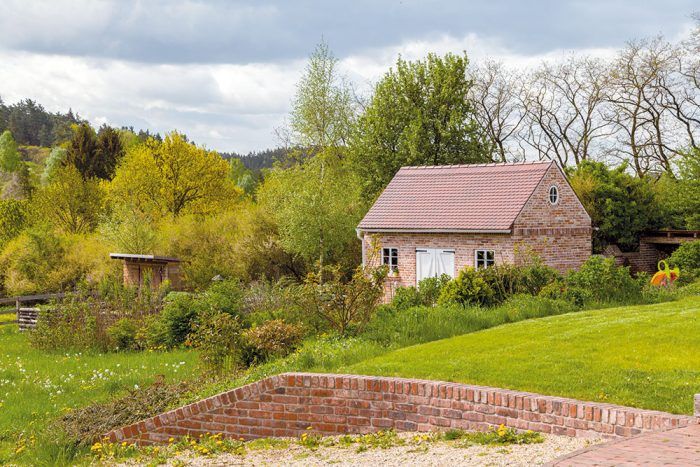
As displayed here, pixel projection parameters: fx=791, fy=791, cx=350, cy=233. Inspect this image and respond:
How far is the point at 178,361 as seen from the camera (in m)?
18.4

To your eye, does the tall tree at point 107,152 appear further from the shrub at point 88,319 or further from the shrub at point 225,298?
the shrub at point 225,298

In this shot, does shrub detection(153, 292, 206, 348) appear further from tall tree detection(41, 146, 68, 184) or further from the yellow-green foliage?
tall tree detection(41, 146, 68, 184)

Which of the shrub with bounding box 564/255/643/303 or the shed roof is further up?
the shed roof

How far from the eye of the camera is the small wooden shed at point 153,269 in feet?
98.0

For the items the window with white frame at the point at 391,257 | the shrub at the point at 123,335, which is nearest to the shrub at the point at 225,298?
the shrub at the point at 123,335

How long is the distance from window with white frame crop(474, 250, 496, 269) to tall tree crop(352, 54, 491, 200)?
44.9 ft

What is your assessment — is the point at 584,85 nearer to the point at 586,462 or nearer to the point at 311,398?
the point at 311,398

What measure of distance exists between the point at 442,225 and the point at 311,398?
58.6ft

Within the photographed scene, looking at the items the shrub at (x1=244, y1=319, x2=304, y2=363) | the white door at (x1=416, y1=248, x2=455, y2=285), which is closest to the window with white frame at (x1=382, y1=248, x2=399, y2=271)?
the white door at (x1=416, y1=248, x2=455, y2=285)

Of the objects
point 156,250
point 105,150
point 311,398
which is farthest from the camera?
point 105,150

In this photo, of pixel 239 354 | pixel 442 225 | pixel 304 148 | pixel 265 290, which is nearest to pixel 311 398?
pixel 239 354

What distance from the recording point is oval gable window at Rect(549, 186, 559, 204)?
94.5 ft

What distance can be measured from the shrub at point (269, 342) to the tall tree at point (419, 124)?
26.5 m

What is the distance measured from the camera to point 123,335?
21.1m
